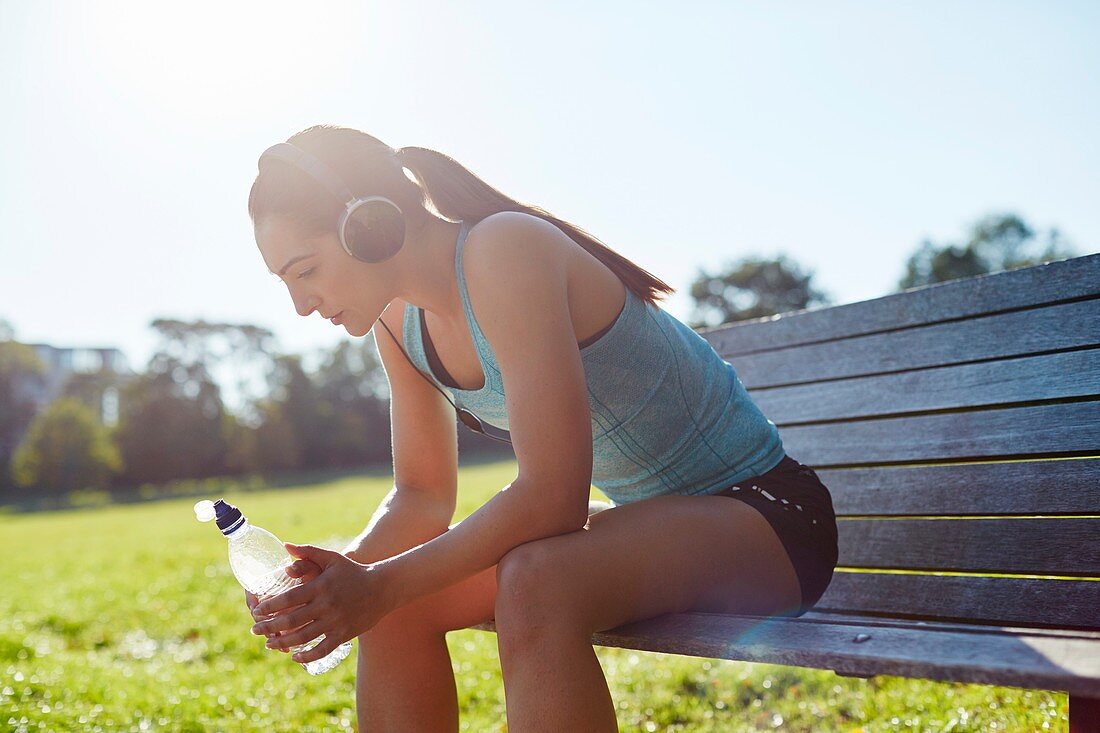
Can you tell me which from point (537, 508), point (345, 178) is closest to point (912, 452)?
point (537, 508)

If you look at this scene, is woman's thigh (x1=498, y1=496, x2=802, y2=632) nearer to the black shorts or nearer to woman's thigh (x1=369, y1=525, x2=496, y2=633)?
the black shorts

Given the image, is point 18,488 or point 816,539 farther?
point 18,488

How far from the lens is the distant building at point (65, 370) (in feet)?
188

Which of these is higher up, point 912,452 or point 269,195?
point 269,195

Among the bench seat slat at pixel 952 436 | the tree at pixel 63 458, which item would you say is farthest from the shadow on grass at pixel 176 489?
the bench seat slat at pixel 952 436

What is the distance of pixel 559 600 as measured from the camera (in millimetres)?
1595

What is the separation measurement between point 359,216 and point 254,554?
91 cm

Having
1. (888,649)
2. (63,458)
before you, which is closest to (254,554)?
(888,649)

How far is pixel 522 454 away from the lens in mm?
1761

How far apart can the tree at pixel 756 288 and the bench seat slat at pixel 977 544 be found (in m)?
56.1

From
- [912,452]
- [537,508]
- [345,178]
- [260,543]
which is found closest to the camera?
[537,508]

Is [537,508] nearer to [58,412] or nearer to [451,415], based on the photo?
[451,415]

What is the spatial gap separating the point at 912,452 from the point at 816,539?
0.84 m

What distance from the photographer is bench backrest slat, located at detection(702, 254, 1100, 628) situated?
246 centimetres
